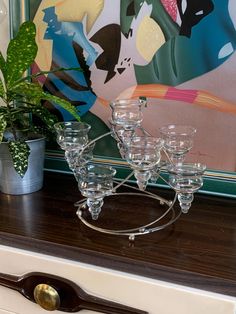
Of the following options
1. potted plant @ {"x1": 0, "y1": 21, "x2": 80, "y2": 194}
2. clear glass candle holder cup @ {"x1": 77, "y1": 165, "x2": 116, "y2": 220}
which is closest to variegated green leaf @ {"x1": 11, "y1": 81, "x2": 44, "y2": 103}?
potted plant @ {"x1": 0, "y1": 21, "x2": 80, "y2": 194}

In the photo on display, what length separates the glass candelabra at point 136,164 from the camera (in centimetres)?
70

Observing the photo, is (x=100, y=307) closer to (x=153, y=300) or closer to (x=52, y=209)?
(x=153, y=300)

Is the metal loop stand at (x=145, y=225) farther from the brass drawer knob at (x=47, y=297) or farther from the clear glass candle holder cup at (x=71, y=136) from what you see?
the brass drawer knob at (x=47, y=297)

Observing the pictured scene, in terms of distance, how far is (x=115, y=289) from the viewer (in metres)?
0.65

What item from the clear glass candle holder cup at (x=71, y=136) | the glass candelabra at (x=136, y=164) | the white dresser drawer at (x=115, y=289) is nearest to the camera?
the white dresser drawer at (x=115, y=289)

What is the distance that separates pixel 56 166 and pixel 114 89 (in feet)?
0.93

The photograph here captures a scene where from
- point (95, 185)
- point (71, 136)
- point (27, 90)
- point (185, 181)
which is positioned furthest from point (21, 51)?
point (185, 181)

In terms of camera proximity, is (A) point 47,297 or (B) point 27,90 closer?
(A) point 47,297

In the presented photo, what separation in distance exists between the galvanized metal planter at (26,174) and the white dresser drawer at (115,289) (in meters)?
0.21

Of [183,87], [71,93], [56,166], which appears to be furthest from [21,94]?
[183,87]

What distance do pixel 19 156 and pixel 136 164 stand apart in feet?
0.96

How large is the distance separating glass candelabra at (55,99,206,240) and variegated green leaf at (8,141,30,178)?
0.09m

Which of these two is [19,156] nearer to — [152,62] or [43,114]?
[43,114]

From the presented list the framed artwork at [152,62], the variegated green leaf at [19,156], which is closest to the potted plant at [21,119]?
the variegated green leaf at [19,156]
